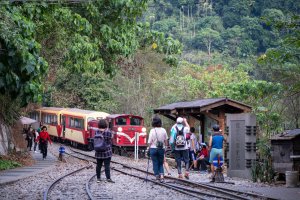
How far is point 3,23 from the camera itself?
1547 cm

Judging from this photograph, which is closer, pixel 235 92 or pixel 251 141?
pixel 251 141

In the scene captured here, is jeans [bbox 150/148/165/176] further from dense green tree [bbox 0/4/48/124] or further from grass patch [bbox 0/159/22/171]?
grass patch [bbox 0/159/22/171]

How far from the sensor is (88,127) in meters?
41.9

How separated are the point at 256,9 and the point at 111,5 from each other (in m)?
57.9

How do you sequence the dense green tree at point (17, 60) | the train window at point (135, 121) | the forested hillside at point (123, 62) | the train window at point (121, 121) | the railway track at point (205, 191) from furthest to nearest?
the train window at point (135, 121)
the train window at point (121, 121)
the forested hillside at point (123, 62)
the dense green tree at point (17, 60)
the railway track at point (205, 191)

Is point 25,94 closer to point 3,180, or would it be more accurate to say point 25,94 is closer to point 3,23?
point 3,23

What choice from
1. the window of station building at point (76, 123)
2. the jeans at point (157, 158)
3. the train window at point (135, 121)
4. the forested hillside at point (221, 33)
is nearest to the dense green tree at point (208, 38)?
the forested hillside at point (221, 33)

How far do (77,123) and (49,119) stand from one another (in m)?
9.88

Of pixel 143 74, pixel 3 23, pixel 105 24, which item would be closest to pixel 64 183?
pixel 3 23

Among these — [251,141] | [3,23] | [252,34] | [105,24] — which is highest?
[252,34]

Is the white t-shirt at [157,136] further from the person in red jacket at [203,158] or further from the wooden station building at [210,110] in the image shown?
the wooden station building at [210,110]

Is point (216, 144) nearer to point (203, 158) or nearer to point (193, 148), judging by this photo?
point (193, 148)

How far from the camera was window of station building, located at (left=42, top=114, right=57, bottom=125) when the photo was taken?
51.4m

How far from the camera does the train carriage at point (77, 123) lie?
4203 cm
